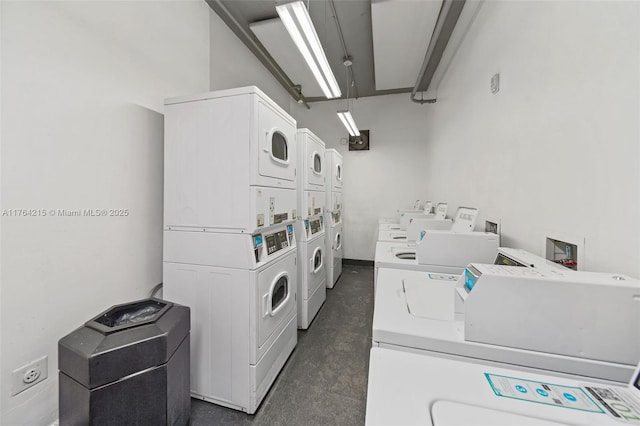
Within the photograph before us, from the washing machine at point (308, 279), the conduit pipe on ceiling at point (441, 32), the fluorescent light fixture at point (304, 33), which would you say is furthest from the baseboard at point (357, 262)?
the fluorescent light fixture at point (304, 33)

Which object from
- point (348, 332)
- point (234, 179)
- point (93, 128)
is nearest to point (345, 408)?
point (348, 332)

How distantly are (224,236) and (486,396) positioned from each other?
1.46 metres

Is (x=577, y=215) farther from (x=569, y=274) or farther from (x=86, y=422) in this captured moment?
(x=86, y=422)

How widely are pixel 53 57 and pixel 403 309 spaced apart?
88.0 inches

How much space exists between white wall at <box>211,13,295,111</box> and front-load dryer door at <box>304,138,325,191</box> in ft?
3.98

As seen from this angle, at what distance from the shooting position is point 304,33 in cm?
154

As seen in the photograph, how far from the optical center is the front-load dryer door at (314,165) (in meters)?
2.62

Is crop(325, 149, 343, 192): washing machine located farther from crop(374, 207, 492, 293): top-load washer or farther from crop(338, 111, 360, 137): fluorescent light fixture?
crop(374, 207, 492, 293): top-load washer

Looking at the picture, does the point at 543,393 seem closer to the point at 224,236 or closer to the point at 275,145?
the point at 224,236

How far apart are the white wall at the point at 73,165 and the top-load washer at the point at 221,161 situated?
27 centimetres

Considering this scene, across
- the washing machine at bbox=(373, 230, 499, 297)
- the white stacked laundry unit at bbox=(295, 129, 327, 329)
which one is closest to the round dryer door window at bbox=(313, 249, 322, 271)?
the white stacked laundry unit at bbox=(295, 129, 327, 329)

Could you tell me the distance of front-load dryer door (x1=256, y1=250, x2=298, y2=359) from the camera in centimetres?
159

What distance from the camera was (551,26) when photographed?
122cm

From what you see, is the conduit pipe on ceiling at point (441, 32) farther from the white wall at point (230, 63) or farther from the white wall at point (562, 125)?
the white wall at point (230, 63)
